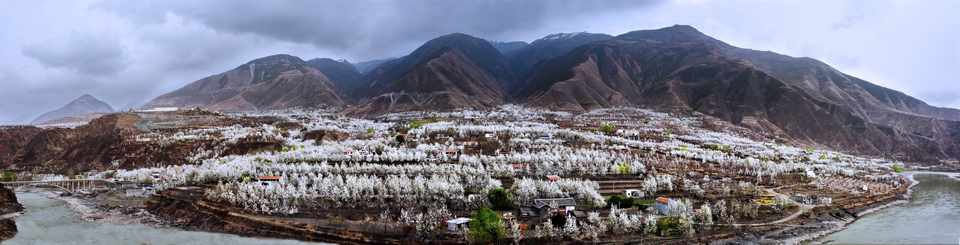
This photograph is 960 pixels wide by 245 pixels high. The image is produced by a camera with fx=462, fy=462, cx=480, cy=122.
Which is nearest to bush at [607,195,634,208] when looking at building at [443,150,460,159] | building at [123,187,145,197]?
building at [443,150,460,159]

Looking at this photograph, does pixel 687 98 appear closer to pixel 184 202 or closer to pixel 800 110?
pixel 800 110

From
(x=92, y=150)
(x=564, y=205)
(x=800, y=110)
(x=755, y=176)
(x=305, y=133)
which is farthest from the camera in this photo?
(x=800, y=110)

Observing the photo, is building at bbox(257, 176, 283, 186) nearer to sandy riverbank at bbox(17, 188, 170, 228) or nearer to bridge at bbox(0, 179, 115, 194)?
sandy riverbank at bbox(17, 188, 170, 228)

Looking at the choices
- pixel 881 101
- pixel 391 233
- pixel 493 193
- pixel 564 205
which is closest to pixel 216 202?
pixel 391 233

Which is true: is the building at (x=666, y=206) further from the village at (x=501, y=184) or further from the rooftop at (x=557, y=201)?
the rooftop at (x=557, y=201)

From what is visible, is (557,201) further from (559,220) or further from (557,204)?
(559,220)

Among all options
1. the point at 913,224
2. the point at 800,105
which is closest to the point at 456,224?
the point at 913,224

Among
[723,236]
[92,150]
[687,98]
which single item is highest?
[687,98]
